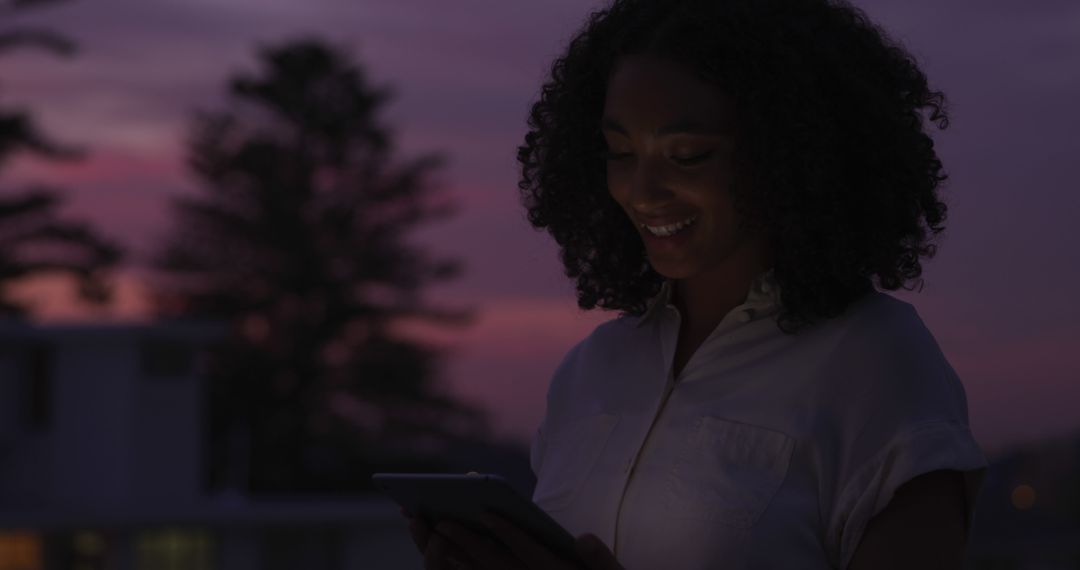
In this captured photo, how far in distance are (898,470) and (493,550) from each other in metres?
0.52

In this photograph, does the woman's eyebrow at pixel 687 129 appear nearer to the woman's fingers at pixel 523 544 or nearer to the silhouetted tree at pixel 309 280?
the woman's fingers at pixel 523 544

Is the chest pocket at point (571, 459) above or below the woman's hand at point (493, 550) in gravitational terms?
above

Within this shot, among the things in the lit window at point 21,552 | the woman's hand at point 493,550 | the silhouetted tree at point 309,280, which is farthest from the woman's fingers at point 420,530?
the silhouetted tree at point 309,280

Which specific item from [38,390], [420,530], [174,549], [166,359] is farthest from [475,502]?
[166,359]

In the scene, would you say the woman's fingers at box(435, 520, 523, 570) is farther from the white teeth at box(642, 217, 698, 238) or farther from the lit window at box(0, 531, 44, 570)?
the lit window at box(0, 531, 44, 570)

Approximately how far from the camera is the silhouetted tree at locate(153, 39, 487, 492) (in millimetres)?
31547

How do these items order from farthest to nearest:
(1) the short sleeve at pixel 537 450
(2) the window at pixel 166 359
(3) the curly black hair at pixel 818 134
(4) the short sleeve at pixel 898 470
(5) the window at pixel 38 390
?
(2) the window at pixel 166 359 < (5) the window at pixel 38 390 < (1) the short sleeve at pixel 537 450 < (3) the curly black hair at pixel 818 134 < (4) the short sleeve at pixel 898 470

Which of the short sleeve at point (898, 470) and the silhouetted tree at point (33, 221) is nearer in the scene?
the short sleeve at point (898, 470)

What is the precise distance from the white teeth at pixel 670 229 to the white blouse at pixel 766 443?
125mm

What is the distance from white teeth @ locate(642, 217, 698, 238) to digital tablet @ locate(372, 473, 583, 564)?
1.38 ft

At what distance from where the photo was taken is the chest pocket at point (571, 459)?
2271 mm

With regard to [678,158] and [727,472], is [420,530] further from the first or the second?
[678,158]

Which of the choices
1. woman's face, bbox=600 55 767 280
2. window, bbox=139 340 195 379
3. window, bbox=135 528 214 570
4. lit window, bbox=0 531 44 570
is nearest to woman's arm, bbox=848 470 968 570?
woman's face, bbox=600 55 767 280

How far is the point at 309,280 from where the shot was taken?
31891 mm
